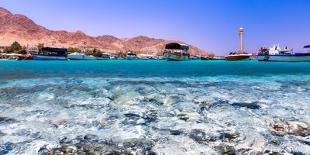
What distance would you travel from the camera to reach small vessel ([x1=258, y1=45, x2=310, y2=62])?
119938 millimetres

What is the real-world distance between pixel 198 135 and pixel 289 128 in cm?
229

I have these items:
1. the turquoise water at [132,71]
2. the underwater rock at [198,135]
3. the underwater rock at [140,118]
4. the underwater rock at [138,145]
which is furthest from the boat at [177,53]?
the underwater rock at [138,145]

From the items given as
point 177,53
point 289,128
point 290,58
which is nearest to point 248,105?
point 289,128

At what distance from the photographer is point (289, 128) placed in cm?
863

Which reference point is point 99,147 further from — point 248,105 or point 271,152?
point 248,105

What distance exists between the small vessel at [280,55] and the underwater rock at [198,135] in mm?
119486

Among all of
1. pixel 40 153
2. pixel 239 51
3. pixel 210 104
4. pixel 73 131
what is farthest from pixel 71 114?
pixel 239 51

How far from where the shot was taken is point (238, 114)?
10.2 metres

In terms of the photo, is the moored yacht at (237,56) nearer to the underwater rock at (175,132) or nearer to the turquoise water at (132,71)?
the turquoise water at (132,71)

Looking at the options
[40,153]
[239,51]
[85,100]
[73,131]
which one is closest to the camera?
[40,153]

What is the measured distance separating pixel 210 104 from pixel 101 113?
3.67 meters

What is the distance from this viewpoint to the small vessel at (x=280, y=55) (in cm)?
11994

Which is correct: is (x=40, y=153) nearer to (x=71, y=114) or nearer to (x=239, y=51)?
(x=71, y=114)

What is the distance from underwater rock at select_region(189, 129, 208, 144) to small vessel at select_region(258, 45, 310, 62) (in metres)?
119
